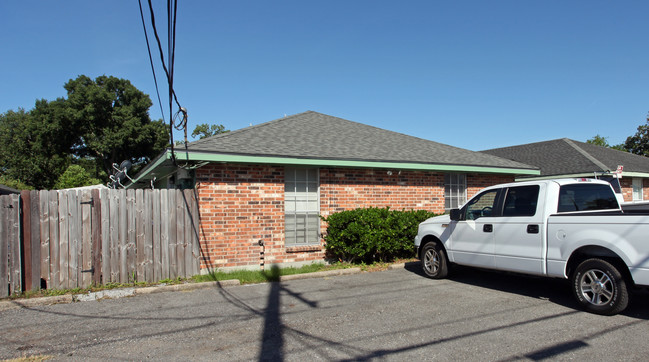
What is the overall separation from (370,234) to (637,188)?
594 inches

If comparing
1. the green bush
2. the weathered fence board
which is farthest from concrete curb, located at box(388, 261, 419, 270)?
the weathered fence board

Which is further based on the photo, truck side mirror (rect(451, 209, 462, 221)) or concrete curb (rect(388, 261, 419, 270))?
concrete curb (rect(388, 261, 419, 270))

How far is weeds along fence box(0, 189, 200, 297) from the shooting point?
6973mm

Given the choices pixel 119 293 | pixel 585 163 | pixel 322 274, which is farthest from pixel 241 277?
pixel 585 163

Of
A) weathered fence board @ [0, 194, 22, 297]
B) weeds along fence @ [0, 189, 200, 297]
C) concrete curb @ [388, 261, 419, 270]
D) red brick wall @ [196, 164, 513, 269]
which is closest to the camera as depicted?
weathered fence board @ [0, 194, 22, 297]

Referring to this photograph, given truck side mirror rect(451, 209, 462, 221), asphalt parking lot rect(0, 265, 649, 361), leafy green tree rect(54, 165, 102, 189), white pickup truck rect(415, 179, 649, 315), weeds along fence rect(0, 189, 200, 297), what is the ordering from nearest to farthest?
asphalt parking lot rect(0, 265, 649, 361)
white pickup truck rect(415, 179, 649, 315)
weeds along fence rect(0, 189, 200, 297)
truck side mirror rect(451, 209, 462, 221)
leafy green tree rect(54, 165, 102, 189)

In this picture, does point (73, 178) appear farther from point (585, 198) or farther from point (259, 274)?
point (585, 198)

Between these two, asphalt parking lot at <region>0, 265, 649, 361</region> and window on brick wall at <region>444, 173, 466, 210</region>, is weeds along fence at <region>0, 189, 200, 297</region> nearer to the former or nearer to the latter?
asphalt parking lot at <region>0, 265, 649, 361</region>

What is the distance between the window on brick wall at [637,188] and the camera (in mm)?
17391

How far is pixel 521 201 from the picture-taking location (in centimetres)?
654

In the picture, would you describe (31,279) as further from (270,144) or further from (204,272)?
(270,144)

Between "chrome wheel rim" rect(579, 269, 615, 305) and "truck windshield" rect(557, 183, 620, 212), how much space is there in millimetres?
1044

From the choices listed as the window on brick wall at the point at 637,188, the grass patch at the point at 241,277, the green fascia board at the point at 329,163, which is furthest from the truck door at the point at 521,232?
the window on brick wall at the point at 637,188

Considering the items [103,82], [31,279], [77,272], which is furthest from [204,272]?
[103,82]
